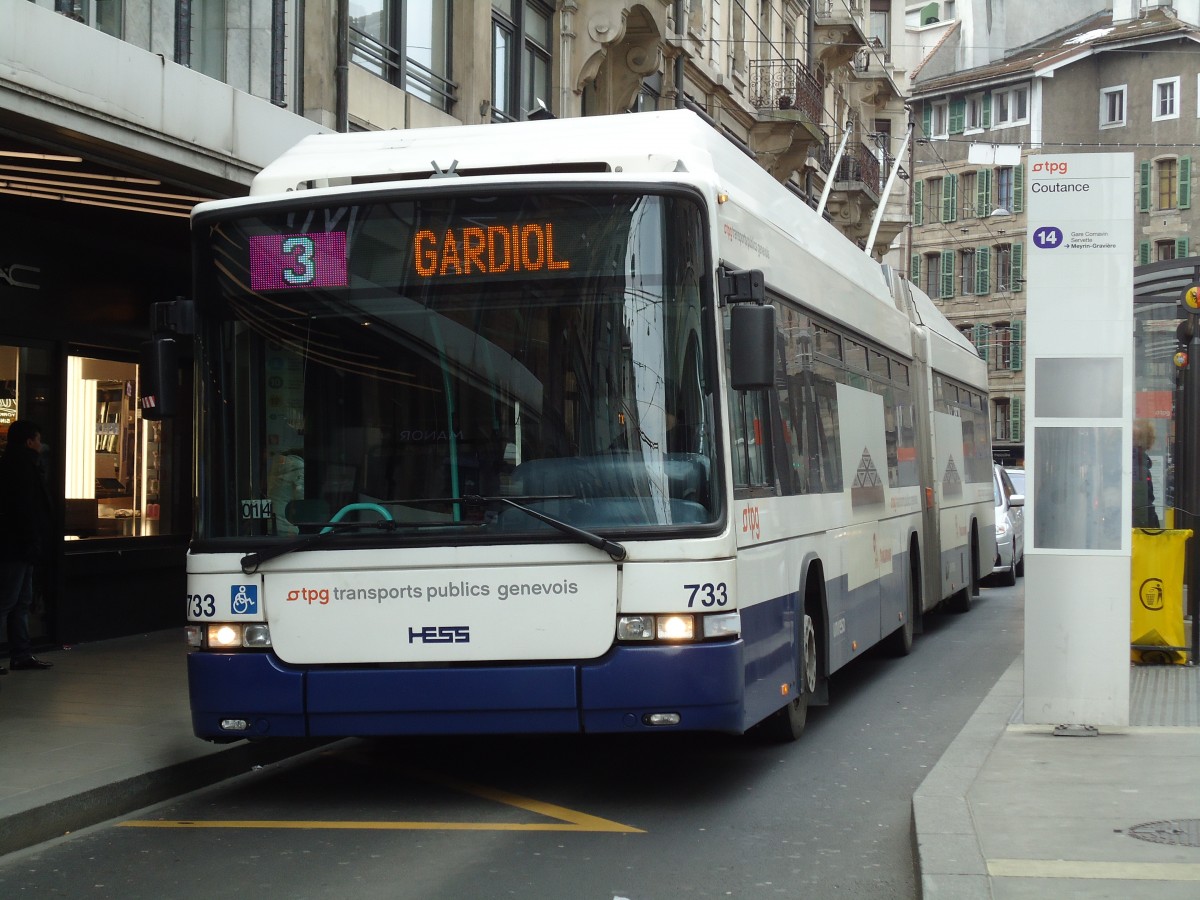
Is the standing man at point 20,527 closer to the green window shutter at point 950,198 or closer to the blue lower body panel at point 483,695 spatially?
the blue lower body panel at point 483,695

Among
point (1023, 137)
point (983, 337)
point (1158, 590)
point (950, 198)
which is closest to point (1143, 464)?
point (1158, 590)

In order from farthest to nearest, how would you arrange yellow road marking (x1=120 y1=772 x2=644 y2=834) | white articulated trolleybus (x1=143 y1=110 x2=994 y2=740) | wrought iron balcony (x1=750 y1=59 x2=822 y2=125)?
1. wrought iron balcony (x1=750 y1=59 x2=822 y2=125)
2. white articulated trolleybus (x1=143 y1=110 x2=994 y2=740)
3. yellow road marking (x1=120 y1=772 x2=644 y2=834)

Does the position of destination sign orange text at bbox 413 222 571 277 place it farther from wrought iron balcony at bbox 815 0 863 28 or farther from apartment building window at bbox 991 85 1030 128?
apartment building window at bbox 991 85 1030 128

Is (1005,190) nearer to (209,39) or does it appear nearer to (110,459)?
(209,39)

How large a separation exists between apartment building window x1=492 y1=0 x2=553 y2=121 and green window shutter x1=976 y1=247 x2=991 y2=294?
153 feet

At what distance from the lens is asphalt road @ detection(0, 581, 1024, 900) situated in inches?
253

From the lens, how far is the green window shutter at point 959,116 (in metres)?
70.7

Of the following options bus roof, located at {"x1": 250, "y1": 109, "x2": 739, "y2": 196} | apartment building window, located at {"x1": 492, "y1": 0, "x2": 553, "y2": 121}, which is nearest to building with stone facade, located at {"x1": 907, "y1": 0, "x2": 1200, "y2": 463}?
apartment building window, located at {"x1": 492, "y1": 0, "x2": 553, "y2": 121}

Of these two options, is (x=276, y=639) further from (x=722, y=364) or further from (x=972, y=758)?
(x=972, y=758)

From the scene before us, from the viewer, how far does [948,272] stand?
2707 inches

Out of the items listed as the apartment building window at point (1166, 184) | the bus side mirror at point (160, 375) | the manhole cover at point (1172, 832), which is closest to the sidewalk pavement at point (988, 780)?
the manhole cover at point (1172, 832)

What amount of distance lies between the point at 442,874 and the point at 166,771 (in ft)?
7.99

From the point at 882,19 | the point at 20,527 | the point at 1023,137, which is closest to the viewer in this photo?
the point at 20,527

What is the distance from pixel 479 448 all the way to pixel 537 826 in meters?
1.67
